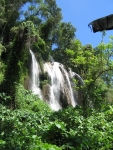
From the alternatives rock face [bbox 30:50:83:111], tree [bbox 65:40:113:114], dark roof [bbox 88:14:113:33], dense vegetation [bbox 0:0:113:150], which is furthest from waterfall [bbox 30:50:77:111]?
dark roof [bbox 88:14:113:33]

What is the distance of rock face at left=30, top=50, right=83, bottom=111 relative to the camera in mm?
19133

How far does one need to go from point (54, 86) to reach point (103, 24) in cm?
1746

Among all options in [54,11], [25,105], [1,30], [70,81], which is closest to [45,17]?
[54,11]

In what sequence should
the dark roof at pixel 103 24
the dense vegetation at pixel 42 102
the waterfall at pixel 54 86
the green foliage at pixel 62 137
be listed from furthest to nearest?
1. the waterfall at pixel 54 86
2. the dense vegetation at pixel 42 102
3. the green foliage at pixel 62 137
4. the dark roof at pixel 103 24

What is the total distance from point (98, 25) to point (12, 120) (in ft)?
13.1

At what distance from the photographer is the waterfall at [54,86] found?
19.1 m

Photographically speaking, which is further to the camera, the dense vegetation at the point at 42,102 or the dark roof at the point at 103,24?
the dense vegetation at the point at 42,102

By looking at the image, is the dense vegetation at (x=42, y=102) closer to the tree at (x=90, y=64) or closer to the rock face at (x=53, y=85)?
the tree at (x=90, y=64)

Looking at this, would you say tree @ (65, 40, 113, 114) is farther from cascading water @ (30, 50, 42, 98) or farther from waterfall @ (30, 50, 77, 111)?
waterfall @ (30, 50, 77, 111)

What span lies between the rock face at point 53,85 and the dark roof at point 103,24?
47.5 feet

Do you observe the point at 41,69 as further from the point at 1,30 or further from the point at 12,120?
the point at 12,120

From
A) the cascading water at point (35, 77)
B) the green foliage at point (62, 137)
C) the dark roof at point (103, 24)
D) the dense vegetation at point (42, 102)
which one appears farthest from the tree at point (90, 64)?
the cascading water at point (35, 77)

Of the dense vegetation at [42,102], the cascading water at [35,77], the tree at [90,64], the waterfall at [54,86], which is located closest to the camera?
the dense vegetation at [42,102]

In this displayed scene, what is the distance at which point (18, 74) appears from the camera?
13.8m
